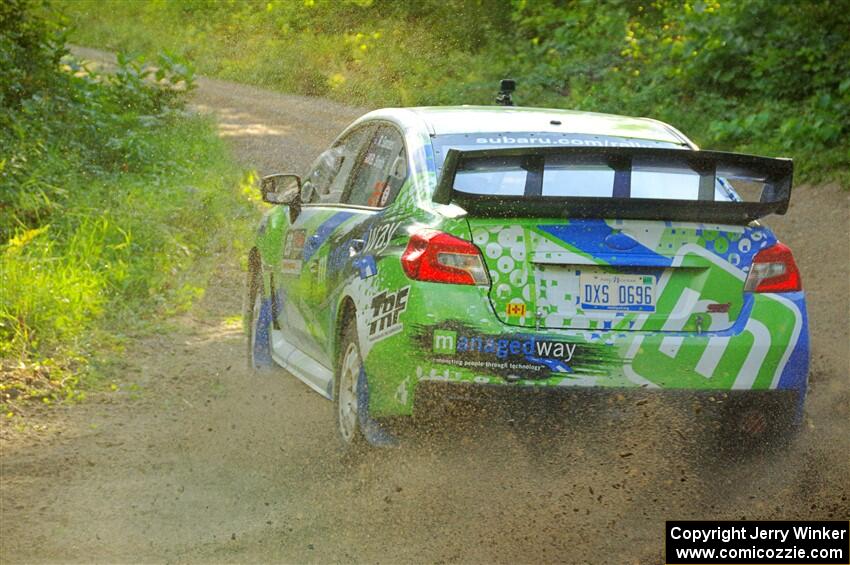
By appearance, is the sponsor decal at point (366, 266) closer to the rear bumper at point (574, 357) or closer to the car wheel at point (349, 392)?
the car wheel at point (349, 392)

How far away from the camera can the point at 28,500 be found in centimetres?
539

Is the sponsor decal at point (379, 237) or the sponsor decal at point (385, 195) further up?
the sponsor decal at point (385, 195)

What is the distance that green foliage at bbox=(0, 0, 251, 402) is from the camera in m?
8.23

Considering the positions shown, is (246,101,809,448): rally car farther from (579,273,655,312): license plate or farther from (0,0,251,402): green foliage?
(0,0,251,402): green foliage

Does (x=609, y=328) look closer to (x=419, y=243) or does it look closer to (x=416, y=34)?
(x=419, y=243)

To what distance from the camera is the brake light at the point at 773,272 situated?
5.33 metres

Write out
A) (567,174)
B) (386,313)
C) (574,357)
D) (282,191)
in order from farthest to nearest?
(282,191) < (567,174) < (386,313) < (574,357)

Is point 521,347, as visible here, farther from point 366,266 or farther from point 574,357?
point 366,266

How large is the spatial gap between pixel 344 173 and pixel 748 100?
1118cm

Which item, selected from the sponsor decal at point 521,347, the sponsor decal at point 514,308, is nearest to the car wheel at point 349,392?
the sponsor decal at point 521,347

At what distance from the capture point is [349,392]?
584 centimetres

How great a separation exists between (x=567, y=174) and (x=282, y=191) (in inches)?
79.7

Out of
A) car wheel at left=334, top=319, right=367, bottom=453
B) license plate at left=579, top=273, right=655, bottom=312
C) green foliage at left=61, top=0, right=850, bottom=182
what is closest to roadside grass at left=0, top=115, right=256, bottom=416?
car wheel at left=334, top=319, right=367, bottom=453

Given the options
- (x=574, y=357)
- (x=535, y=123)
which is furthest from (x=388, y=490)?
(x=535, y=123)
